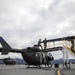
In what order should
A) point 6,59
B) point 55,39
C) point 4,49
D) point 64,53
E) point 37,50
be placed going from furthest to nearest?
point 6,59, point 55,39, point 37,50, point 64,53, point 4,49

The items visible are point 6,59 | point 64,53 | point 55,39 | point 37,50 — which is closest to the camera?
point 64,53

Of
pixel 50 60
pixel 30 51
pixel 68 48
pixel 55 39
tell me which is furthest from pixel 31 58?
pixel 55 39

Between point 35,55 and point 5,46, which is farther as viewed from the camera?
point 35,55

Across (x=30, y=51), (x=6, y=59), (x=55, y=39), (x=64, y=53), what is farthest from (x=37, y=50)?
(x=6, y=59)

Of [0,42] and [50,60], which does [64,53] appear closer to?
[50,60]

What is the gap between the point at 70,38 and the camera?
1548 inches

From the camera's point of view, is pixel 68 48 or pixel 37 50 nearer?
pixel 68 48

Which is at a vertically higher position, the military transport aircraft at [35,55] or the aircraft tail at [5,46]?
the aircraft tail at [5,46]

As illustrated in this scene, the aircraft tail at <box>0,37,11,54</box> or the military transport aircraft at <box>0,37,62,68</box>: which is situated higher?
the aircraft tail at <box>0,37,11,54</box>

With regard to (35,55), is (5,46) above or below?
above

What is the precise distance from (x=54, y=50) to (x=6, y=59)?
5257 centimetres

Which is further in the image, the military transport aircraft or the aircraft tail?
the military transport aircraft

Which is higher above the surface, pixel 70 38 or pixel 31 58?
pixel 70 38

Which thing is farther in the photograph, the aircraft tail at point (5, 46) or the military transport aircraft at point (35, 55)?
the military transport aircraft at point (35, 55)
